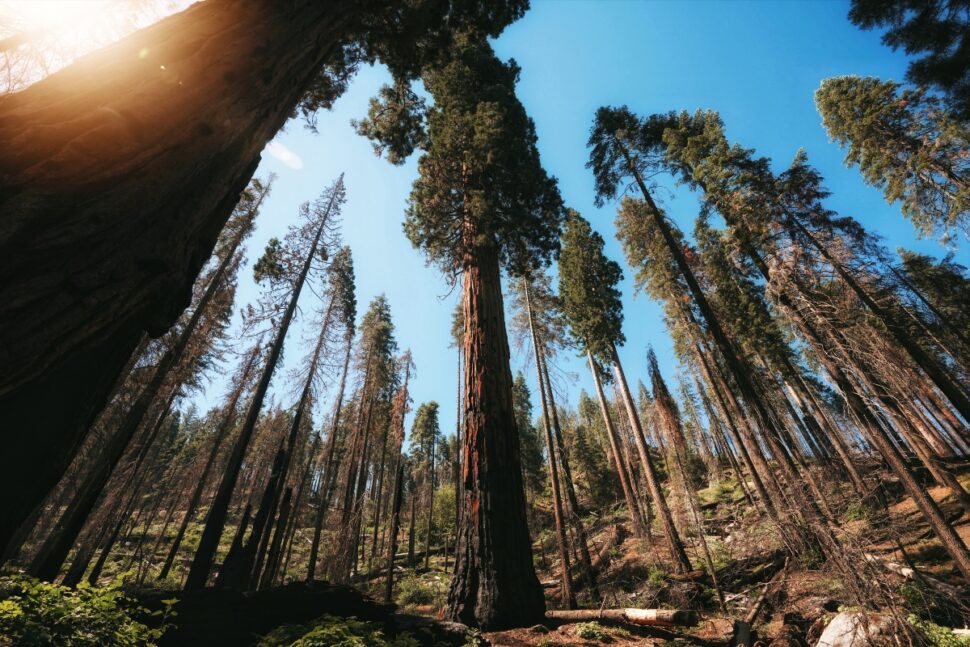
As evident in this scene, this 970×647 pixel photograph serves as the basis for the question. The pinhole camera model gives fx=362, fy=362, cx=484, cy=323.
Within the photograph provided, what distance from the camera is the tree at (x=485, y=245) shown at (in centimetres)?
426

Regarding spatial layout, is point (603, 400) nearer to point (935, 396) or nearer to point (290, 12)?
point (290, 12)

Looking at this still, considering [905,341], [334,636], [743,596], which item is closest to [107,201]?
[334,636]

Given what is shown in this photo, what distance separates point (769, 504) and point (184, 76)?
17.3 m

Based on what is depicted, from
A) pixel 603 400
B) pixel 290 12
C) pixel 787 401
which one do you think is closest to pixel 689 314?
pixel 603 400

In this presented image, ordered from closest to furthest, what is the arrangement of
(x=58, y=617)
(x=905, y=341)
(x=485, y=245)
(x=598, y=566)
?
(x=58, y=617), (x=485, y=245), (x=905, y=341), (x=598, y=566)

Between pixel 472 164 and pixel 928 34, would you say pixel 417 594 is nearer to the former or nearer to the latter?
pixel 472 164

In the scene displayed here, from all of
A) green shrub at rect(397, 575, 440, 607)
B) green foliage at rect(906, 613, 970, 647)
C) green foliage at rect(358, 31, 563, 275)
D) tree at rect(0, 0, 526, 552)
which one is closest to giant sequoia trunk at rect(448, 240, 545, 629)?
green foliage at rect(358, 31, 563, 275)

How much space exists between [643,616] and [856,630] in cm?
300

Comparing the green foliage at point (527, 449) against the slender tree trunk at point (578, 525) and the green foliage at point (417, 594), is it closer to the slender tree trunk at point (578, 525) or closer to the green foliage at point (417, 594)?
the slender tree trunk at point (578, 525)

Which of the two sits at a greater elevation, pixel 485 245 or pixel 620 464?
pixel 485 245

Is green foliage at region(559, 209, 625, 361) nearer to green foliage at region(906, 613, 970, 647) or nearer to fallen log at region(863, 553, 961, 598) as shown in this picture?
fallen log at region(863, 553, 961, 598)

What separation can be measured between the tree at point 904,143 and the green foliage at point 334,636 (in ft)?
69.4

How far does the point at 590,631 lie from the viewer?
4164 millimetres

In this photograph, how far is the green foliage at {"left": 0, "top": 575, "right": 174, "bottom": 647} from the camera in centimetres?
251
